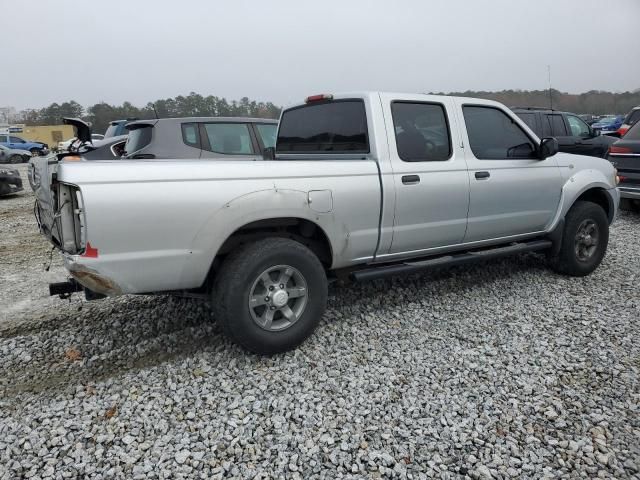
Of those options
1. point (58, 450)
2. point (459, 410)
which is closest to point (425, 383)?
point (459, 410)

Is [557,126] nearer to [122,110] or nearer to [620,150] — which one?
[620,150]

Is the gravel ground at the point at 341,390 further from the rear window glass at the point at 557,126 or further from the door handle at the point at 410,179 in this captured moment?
the rear window glass at the point at 557,126

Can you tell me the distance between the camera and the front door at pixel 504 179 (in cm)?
414

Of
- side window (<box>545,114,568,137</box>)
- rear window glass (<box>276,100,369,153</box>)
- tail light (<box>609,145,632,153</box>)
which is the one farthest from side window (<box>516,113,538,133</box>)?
rear window glass (<box>276,100,369,153</box>)

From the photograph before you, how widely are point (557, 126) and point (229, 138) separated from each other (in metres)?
8.02

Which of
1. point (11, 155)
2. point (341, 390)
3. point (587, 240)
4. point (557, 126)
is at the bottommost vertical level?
point (341, 390)

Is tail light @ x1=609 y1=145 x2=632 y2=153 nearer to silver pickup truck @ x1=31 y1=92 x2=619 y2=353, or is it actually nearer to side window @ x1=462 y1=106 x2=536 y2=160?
silver pickup truck @ x1=31 y1=92 x2=619 y2=353

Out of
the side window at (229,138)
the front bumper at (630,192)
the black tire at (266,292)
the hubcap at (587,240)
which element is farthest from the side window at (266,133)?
the front bumper at (630,192)

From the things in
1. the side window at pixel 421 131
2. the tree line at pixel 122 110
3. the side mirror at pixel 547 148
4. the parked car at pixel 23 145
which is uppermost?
the tree line at pixel 122 110

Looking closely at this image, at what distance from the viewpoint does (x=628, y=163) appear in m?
7.92

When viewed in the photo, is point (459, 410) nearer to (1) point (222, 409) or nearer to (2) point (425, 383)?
(2) point (425, 383)

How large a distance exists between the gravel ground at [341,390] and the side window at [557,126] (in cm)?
737

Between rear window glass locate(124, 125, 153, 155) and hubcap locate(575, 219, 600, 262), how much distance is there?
230 inches

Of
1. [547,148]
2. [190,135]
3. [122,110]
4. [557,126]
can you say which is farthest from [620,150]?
[122,110]
